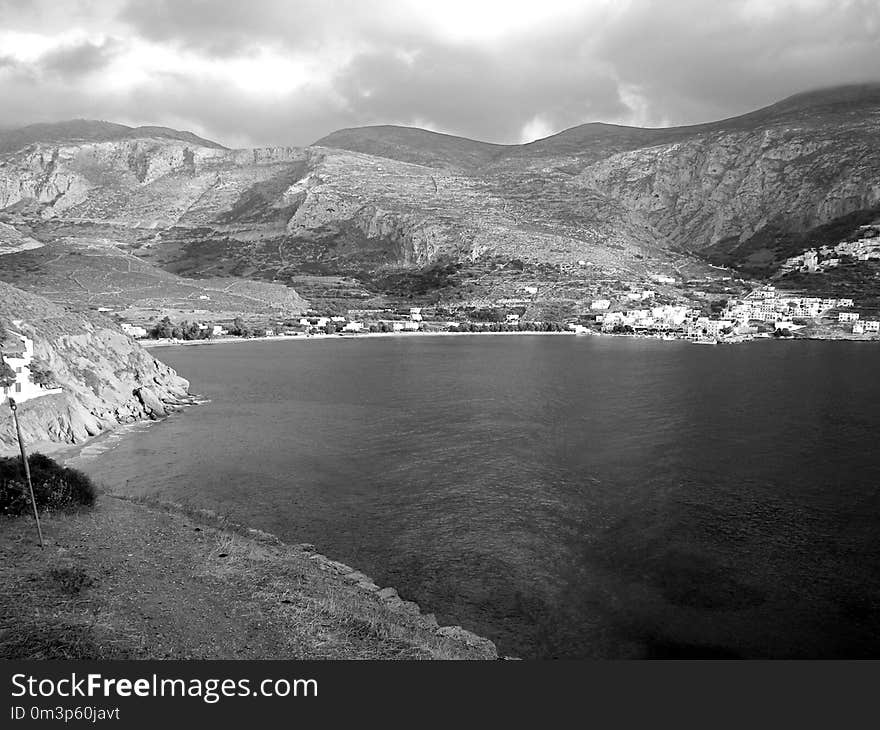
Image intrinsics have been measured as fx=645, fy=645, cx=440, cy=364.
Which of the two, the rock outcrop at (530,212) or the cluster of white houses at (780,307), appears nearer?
the cluster of white houses at (780,307)

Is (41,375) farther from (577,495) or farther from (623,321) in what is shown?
(623,321)

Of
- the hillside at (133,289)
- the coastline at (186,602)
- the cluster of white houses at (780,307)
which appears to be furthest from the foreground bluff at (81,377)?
the cluster of white houses at (780,307)

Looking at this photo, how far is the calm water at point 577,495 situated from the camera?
14320 mm

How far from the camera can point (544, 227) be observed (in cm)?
15425

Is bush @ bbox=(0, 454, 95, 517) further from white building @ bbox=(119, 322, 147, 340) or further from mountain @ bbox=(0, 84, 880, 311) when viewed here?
mountain @ bbox=(0, 84, 880, 311)

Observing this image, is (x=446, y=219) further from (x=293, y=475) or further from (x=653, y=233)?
(x=293, y=475)

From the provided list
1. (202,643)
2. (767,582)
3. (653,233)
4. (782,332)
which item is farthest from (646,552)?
(653,233)

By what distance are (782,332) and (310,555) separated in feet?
320

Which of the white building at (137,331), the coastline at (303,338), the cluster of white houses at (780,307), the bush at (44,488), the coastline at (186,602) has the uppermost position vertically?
the cluster of white houses at (780,307)

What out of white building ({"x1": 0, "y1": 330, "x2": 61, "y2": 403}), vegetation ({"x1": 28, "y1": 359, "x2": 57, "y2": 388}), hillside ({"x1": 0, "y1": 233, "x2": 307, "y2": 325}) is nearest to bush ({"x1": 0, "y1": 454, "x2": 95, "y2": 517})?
white building ({"x1": 0, "y1": 330, "x2": 61, "y2": 403})

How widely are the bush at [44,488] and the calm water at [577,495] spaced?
4.93 meters

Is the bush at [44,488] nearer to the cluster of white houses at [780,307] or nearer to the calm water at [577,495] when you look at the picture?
the calm water at [577,495]

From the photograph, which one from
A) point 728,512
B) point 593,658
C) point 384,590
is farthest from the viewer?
point 728,512

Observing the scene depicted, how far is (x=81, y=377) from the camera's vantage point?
115 feet
